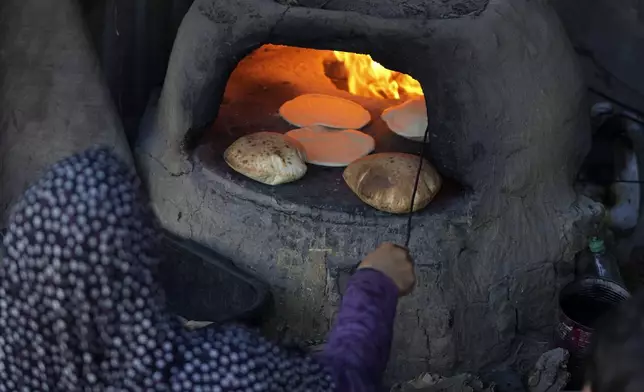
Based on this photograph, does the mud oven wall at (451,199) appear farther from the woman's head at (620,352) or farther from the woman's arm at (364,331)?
the woman's head at (620,352)

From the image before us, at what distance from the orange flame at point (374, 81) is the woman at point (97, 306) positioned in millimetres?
1358

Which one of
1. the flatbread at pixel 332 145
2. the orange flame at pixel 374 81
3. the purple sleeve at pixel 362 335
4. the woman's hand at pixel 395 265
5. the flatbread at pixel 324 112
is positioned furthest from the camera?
the orange flame at pixel 374 81

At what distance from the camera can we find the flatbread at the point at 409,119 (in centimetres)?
196

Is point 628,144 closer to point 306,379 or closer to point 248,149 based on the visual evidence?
point 248,149

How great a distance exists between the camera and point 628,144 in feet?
7.37

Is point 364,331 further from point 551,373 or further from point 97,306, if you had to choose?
point 551,373

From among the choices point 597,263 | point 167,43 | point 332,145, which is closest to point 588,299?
point 597,263

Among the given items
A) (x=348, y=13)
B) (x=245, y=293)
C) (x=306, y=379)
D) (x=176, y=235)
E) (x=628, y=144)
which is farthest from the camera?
(x=628, y=144)

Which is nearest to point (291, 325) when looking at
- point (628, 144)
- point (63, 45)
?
point (63, 45)

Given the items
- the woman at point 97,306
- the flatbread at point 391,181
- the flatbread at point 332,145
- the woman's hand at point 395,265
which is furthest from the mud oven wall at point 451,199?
the woman at point 97,306

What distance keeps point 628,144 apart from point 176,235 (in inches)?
49.3

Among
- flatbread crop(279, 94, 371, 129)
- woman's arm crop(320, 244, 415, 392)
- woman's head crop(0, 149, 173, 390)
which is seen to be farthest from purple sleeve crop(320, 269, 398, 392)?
flatbread crop(279, 94, 371, 129)

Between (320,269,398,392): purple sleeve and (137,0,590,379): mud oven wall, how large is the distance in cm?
53

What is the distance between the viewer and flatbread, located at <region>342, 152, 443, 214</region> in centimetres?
168
